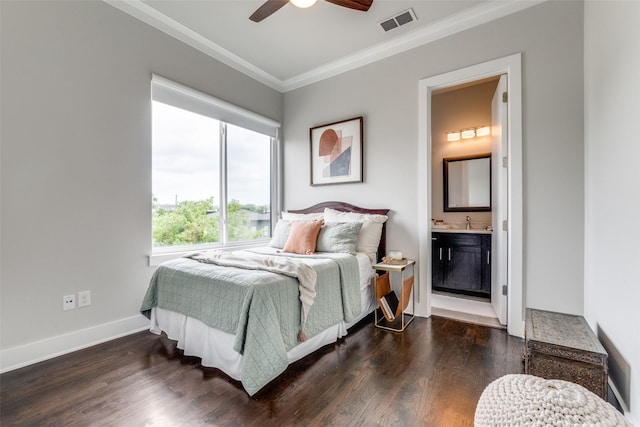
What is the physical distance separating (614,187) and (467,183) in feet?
7.98

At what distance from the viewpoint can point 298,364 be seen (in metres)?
1.98

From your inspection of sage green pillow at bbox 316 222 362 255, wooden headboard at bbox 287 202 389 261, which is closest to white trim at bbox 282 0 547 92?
wooden headboard at bbox 287 202 389 261

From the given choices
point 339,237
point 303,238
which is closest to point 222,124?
point 303,238

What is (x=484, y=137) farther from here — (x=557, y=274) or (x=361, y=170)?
(x=557, y=274)

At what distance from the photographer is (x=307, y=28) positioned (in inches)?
113

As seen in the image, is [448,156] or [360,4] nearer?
[360,4]

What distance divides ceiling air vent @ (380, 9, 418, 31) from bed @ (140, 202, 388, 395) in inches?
77.3

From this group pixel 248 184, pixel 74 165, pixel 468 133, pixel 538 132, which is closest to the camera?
pixel 74 165

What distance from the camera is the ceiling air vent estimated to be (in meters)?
2.63

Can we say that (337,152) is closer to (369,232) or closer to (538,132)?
(369,232)

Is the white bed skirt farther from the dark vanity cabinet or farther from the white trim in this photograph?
the white trim

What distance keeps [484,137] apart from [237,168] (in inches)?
131

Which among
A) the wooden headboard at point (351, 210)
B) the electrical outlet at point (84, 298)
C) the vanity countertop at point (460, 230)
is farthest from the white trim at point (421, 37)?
the electrical outlet at point (84, 298)

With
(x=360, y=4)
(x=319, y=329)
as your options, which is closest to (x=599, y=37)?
(x=360, y=4)
